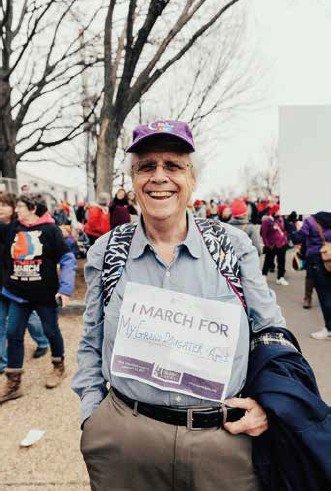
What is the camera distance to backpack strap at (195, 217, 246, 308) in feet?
4.72

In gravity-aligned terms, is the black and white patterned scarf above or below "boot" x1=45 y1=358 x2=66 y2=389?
above

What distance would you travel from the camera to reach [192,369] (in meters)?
1.36

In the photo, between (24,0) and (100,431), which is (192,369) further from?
(24,0)

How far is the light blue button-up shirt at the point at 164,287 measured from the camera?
140 centimetres

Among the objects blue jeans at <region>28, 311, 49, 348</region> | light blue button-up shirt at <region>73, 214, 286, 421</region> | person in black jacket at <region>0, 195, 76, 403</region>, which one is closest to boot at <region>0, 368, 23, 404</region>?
person in black jacket at <region>0, 195, 76, 403</region>

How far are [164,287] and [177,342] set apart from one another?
0.64ft

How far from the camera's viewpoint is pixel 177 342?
139cm

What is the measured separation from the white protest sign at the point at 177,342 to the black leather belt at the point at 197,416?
1.9 inches

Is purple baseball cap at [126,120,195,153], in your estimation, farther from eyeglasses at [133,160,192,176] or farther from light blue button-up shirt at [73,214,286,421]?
light blue button-up shirt at [73,214,286,421]

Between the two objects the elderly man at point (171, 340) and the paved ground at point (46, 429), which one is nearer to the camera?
the elderly man at point (171, 340)

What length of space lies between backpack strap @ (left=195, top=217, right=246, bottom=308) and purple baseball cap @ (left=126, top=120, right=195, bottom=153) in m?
0.33

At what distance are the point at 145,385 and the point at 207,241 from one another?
0.56 m

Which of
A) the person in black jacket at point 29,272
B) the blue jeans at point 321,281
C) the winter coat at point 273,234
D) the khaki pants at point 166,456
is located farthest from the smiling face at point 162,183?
the winter coat at point 273,234

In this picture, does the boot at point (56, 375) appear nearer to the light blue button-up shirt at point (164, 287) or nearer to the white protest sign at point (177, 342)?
the light blue button-up shirt at point (164, 287)
